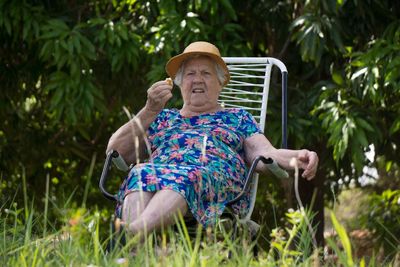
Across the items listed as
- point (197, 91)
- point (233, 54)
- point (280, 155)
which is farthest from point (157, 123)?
point (233, 54)

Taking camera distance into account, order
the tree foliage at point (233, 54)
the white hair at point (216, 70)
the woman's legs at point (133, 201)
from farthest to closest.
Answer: the tree foliage at point (233, 54)
the white hair at point (216, 70)
the woman's legs at point (133, 201)

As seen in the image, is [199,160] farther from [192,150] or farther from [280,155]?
[280,155]

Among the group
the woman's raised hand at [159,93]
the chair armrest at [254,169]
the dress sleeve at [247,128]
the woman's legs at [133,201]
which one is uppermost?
the woman's raised hand at [159,93]

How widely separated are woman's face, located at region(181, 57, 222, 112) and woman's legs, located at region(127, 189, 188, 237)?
748mm

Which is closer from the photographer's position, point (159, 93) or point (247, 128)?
point (159, 93)

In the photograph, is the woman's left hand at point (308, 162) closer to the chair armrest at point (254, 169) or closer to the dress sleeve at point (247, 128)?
the chair armrest at point (254, 169)

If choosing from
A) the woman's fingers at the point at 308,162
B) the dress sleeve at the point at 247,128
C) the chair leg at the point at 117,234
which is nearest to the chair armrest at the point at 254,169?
the woman's fingers at the point at 308,162

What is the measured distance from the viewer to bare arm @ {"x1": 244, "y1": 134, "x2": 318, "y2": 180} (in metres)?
3.73

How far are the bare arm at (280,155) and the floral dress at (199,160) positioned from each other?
0.04 meters

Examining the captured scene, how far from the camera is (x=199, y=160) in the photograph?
3.99 meters

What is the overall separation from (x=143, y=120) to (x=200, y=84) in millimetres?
342

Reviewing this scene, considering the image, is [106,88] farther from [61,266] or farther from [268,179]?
[61,266]

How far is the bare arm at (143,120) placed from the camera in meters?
3.97

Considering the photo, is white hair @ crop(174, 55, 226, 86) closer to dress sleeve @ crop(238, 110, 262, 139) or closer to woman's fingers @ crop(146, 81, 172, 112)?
dress sleeve @ crop(238, 110, 262, 139)
